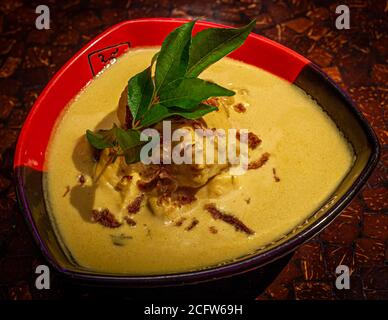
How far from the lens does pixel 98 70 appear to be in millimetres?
1711

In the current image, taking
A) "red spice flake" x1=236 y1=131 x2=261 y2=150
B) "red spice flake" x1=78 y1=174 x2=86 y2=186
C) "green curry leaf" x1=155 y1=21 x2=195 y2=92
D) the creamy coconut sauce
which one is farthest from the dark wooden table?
"green curry leaf" x1=155 y1=21 x2=195 y2=92

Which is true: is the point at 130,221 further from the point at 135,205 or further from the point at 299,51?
the point at 299,51

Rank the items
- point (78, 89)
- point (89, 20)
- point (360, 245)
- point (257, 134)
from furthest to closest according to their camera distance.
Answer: point (89, 20)
point (78, 89)
point (257, 134)
point (360, 245)

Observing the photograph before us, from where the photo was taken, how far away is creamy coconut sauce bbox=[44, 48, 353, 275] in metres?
1.30

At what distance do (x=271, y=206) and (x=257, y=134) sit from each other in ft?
0.87

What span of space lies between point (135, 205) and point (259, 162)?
0.40m

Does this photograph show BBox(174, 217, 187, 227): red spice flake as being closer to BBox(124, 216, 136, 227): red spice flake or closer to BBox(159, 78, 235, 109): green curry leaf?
BBox(124, 216, 136, 227): red spice flake

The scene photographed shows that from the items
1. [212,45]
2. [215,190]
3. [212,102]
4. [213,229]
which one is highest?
[212,45]

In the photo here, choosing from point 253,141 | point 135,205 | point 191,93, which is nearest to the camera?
point 191,93

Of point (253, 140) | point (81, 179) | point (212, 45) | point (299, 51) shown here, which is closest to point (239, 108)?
point (253, 140)

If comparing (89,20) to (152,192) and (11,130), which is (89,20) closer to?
(11,130)

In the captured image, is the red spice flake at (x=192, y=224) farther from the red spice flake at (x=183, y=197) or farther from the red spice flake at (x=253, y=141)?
the red spice flake at (x=253, y=141)

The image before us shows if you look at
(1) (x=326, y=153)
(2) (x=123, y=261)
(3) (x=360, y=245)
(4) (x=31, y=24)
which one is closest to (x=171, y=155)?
(2) (x=123, y=261)

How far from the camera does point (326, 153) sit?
149 centimetres
